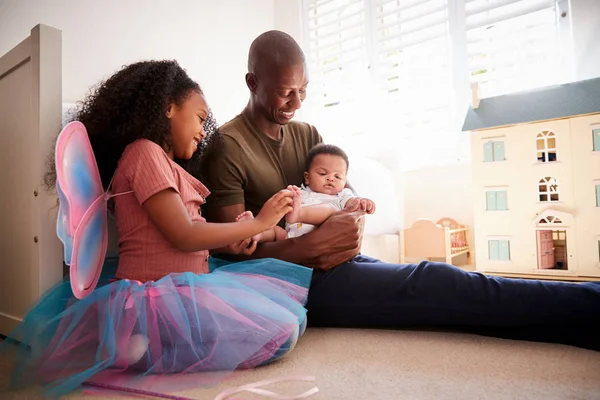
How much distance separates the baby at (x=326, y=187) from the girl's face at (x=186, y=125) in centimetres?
41

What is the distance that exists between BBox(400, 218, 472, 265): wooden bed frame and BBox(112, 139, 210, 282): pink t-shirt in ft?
5.33

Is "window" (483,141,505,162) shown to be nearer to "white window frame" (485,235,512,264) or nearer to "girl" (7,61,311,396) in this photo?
"white window frame" (485,235,512,264)

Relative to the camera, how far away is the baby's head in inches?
56.9

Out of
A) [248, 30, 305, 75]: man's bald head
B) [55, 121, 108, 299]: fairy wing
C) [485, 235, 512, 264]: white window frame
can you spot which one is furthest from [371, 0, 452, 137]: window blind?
[55, 121, 108, 299]: fairy wing

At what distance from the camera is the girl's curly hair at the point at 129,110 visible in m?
1.07

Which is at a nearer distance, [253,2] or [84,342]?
[84,342]

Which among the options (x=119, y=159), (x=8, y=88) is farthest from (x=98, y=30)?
(x=119, y=159)

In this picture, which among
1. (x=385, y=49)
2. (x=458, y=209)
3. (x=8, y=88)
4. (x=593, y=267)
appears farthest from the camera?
(x=385, y=49)

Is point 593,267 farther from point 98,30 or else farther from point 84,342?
point 98,30

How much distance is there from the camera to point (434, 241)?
235 cm

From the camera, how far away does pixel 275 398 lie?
77 centimetres

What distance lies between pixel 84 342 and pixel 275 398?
40cm

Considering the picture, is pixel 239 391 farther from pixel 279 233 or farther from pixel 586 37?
pixel 586 37

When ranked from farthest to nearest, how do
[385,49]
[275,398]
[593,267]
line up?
1. [385,49]
2. [593,267]
3. [275,398]
